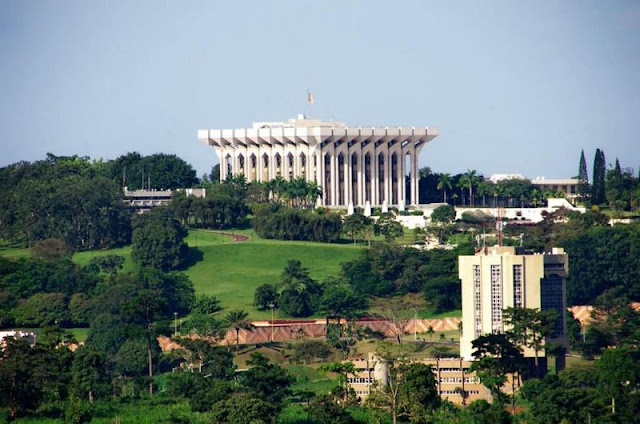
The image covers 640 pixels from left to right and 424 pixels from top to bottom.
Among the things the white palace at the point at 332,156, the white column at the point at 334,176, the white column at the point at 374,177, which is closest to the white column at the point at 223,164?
the white palace at the point at 332,156

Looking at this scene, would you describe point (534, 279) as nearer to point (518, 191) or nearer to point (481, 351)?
point (481, 351)

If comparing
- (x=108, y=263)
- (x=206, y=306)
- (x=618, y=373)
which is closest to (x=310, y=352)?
(x=206, y=306)

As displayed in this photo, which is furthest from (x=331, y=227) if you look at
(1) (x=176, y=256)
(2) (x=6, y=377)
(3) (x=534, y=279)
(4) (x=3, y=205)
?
(2) (x=6, y=377)

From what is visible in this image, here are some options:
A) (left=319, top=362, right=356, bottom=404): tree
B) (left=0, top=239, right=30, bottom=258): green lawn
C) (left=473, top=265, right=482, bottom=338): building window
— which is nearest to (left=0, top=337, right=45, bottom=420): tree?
(left=319, top=362, right=356, bottom=404): tree

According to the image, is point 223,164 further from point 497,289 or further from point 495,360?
point 495,360

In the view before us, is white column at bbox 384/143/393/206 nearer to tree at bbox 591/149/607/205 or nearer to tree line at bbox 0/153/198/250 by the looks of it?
tree at bbox 591/149/607/205
